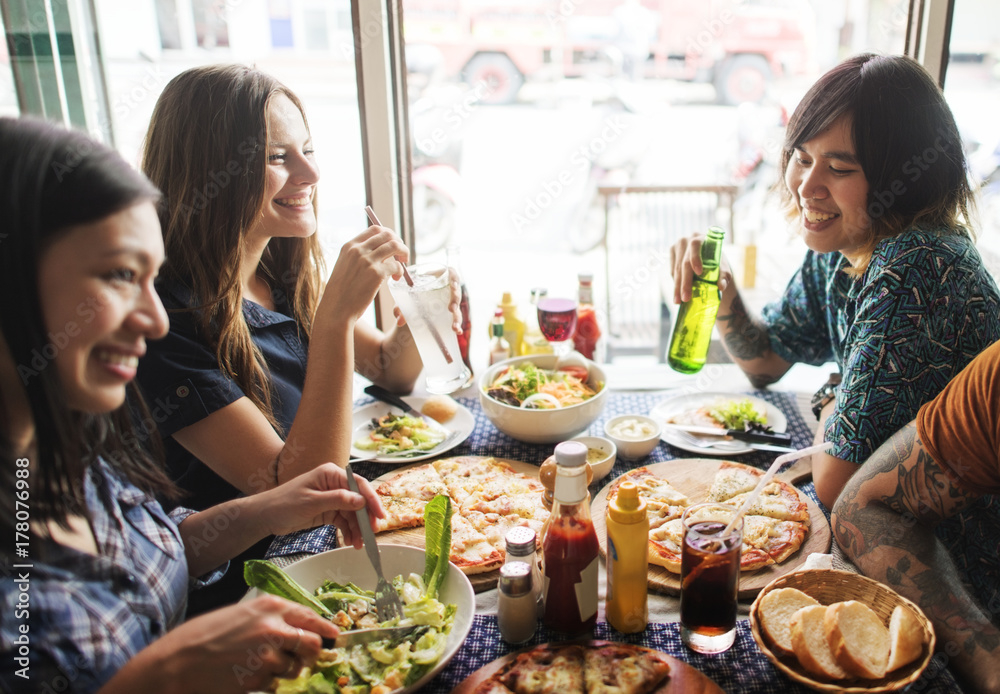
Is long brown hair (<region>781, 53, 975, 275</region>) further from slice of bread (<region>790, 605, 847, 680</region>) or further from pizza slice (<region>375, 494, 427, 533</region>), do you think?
pizza slice (<region>375, 494, 427, 533</region>)

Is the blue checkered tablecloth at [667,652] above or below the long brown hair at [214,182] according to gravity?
below

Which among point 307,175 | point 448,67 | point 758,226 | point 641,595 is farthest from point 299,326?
point 758,226

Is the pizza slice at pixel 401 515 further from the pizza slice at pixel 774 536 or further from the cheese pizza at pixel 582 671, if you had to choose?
the pizza slice at pixel 774 536

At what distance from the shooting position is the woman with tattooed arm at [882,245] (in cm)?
132

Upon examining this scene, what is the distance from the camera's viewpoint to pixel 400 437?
1.72 metres

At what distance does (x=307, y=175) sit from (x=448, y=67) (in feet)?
10.3

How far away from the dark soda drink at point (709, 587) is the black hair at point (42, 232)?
0.84 m

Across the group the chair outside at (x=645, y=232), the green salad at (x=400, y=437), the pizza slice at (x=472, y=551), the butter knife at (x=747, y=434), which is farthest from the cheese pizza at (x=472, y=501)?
the chair outside at (x=645, y=232)

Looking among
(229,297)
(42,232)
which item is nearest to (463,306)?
(229,297)

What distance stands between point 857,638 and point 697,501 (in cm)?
50

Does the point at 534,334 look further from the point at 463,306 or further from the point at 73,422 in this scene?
the point at 73,422

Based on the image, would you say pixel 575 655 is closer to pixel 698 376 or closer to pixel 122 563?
pixel 122 563

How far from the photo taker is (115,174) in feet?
2.76

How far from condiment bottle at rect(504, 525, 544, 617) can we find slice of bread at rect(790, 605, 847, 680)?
0.36m
